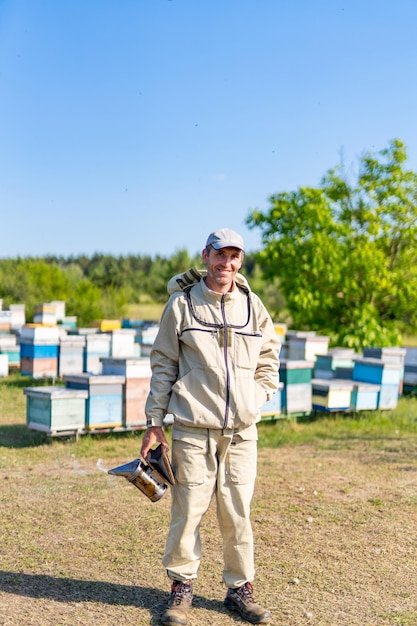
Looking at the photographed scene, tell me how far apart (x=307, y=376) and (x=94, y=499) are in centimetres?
438

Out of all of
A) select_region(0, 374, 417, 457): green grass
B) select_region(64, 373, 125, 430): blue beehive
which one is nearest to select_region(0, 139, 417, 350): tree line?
select_region(0, 374, 417, 457): green grass

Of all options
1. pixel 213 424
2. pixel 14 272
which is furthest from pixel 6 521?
pixel 14 272

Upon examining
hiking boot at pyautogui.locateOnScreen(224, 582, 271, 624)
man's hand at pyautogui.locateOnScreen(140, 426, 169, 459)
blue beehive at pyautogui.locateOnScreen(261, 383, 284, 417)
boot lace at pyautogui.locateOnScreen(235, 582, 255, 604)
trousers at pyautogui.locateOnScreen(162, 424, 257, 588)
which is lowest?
blue beehive at pyautogui.locateOnScreen(261, 383, 284, 417)

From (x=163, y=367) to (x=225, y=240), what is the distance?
2.30 ft

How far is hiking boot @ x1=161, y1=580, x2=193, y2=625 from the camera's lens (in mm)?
3424

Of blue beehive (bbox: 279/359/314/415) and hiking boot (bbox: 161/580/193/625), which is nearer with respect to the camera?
hiking boot (bbox: 161/580/193/625)

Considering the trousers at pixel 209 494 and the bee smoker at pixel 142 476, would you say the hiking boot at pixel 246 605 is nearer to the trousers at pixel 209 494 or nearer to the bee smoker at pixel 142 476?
the trousers at pixel 209 494

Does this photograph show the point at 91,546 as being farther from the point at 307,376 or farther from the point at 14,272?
the point at 14,272

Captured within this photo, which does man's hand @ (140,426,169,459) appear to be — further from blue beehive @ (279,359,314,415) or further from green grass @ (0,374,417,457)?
blue beehive @ (279,359,314,415)

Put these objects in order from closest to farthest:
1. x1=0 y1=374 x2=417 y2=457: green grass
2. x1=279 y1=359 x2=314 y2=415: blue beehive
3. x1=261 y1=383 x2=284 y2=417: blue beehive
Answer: x1=0 y1=374 x2=417 y2=457: green grass < x1=261 y1=383 x2=284 y2=417: blue beehive < x1=279 y1=359 x2=314 y2=415: blue beehive

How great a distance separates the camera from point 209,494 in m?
3.53

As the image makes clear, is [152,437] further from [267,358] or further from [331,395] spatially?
[331,395]

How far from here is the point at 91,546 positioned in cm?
465

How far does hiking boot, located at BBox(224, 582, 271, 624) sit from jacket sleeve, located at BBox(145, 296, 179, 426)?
3.09 ft
